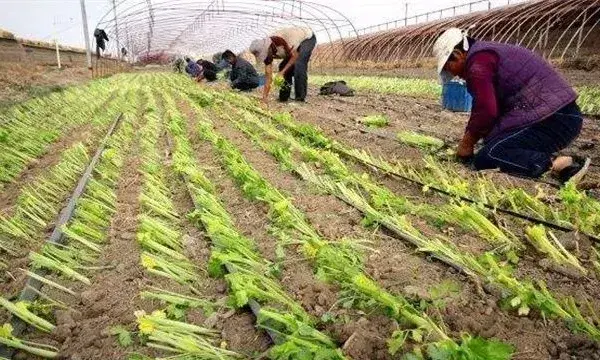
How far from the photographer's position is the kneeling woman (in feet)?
12.9

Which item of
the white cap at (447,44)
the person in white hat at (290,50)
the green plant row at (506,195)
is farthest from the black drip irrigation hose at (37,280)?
the person in white hat at (290,50)

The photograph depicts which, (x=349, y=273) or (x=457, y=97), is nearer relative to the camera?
(x=349, y=273)

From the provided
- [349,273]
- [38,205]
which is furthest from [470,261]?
[38,205]

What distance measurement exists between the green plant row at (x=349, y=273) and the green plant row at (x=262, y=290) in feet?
0.87

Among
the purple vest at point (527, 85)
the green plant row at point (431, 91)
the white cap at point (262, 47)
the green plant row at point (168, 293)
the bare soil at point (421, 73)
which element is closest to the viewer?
the green plant row at point (168, 293)

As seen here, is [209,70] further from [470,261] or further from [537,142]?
[470,261]

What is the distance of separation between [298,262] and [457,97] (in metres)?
6.99

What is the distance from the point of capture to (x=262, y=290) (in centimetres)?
225

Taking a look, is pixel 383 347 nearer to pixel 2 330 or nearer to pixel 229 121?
pixel 2 330

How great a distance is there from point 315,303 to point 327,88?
10670 millimetres

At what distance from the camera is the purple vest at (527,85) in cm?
392

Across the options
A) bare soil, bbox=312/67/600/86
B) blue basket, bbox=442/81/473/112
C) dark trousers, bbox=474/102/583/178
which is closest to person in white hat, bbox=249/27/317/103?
blue basket, bbox=442/81/473/112

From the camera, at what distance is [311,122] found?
750 centimetres

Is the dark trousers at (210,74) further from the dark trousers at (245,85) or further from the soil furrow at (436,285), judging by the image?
the soil furrow at (436,285)
